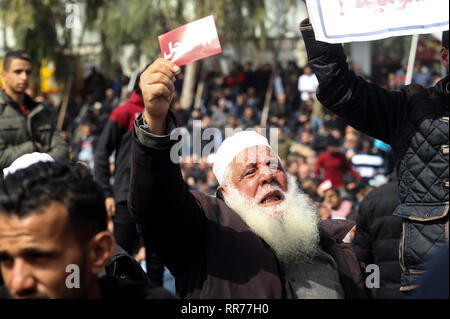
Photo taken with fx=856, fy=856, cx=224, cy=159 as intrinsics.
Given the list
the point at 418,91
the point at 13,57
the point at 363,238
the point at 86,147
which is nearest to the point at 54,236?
the point at 418,91

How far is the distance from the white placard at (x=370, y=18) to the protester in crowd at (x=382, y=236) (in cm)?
233

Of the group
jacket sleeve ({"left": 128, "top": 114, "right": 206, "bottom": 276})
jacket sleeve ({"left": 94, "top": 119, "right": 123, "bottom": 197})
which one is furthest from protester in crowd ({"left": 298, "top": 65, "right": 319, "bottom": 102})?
jacket sleeve ({"left": 128, "top": 114, "right": 206, "bottom": 276})

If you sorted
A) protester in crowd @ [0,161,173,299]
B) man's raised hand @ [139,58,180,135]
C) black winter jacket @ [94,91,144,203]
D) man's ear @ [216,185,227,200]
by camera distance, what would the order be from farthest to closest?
black winter jacket @ [94,91,144,203] < man's ear @ [216,185,227,200] < man's raised hand @ [139,58,180,135] < protester in crowd @ [0,161,173,299]

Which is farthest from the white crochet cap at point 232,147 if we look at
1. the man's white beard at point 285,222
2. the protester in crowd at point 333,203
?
the protester in crowd at point 333,203

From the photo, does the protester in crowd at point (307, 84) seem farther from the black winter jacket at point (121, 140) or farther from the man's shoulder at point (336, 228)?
the man's shoulder at point (336, 228)

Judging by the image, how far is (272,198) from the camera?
373 cm

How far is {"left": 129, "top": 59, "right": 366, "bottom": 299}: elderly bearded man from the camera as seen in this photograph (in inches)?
121

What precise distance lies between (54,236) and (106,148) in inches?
171

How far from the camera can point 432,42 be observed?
17.6 meters

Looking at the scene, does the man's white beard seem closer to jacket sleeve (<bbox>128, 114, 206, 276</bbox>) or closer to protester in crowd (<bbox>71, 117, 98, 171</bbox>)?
jacket sleeve (<bbox>128, 114, 206, 276</bbox>)

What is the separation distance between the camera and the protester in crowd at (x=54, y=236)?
2.55 meters

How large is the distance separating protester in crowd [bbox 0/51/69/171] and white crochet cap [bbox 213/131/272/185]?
246 cm

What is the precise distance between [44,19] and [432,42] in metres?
9.76
